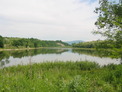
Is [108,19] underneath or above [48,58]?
above

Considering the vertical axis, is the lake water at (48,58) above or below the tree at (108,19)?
below

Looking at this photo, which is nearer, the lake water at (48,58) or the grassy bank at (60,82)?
the grassy bank at (60,82)

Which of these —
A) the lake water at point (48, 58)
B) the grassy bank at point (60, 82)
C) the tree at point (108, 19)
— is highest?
the tree at point (108, 19)

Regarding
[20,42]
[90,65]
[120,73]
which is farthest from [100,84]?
[20,42]

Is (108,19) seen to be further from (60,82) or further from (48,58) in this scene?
(48,58)

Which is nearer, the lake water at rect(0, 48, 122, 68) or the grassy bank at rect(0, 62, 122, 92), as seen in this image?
the grassy bank at rect(0, 62, 122, 92)

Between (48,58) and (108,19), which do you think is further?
(48,58)

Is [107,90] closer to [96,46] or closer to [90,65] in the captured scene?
[96,46]

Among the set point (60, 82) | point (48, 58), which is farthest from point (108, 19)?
point (48, 58)

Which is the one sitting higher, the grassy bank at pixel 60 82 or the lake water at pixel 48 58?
the grassy bank at pixel 60 82

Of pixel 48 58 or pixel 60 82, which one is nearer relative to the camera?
pixel 60 82

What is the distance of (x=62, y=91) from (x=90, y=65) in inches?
468

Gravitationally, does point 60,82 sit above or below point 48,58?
above

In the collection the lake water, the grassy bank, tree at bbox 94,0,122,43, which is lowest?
the lake water
